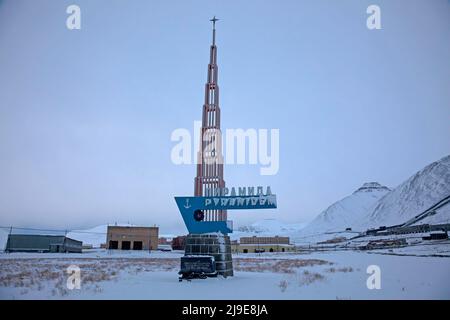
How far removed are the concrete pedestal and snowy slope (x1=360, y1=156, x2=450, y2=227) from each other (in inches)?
4406

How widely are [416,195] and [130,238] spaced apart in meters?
116

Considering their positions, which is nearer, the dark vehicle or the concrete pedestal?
the dark vehicle

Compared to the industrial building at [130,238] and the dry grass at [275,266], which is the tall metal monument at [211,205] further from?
the industrial building at [130,238]

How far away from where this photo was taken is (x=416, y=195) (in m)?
133

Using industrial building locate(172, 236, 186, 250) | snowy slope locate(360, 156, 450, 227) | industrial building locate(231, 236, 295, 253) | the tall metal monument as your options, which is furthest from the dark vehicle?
snowy slope locate(360, 156, 450, 227)

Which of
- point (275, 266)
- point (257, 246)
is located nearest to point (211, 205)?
point (275, 266)

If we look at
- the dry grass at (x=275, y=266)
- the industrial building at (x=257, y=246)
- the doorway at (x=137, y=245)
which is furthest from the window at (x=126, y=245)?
the dry grass at (x=275, y=266)

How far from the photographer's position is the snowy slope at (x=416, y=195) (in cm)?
11944

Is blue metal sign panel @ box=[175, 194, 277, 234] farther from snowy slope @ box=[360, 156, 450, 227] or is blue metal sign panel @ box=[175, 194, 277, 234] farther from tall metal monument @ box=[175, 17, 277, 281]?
snowy slope @ box=[360, 156, 450, 227]

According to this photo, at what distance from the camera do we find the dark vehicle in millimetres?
18531

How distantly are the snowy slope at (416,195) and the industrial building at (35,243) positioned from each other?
107166mm

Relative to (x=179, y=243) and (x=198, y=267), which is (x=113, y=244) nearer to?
(x=179, y=243)
